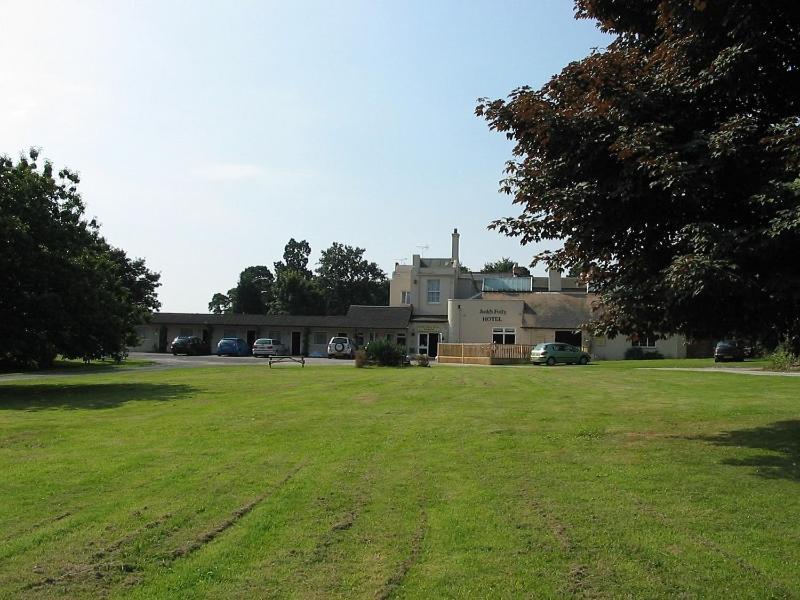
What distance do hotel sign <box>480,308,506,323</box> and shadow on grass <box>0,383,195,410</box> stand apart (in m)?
36.9

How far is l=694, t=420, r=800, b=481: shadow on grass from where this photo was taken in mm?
8734

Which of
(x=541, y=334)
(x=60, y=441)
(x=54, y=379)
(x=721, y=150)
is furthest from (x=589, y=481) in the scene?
(x=541, y=334)

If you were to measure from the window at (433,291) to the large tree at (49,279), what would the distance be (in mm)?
42223

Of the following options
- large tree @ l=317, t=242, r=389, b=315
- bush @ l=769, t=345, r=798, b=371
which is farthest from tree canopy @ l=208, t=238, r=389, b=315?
bush @ l=769, t=345, r=798, b=371

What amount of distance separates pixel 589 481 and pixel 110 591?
16.9ft

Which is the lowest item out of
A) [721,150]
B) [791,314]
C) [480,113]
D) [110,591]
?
[110,591]

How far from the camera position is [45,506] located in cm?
719

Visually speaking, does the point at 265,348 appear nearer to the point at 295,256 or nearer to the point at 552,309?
the point at 552,309

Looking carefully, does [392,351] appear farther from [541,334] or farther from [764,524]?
[764,524]

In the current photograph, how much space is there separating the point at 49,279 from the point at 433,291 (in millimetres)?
46344

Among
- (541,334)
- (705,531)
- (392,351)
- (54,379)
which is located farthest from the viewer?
(541,334)

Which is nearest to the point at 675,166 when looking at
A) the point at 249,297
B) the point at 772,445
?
the point at 772,445

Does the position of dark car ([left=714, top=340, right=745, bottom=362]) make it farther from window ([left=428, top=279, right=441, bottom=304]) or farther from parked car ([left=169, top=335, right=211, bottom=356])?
parked car ([left=169, top=335, right=211, bottom=356])

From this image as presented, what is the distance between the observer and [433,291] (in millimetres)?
66938
